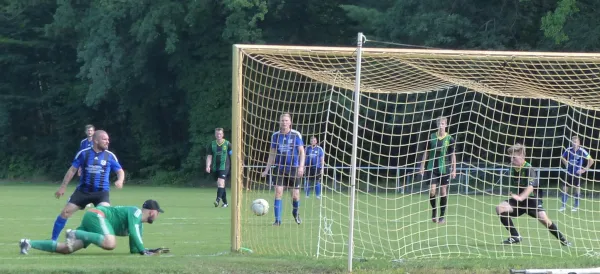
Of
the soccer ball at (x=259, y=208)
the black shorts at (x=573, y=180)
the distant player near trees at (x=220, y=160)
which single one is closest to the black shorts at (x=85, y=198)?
the soccer ball at (x=259, y=208)

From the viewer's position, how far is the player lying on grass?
426 inches

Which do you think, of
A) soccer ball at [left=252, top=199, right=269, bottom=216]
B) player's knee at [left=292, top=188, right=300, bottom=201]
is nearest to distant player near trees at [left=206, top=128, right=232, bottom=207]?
player's knee at [left=292, top=188, right=300, bottom=201]

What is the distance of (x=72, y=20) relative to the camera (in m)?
42.4

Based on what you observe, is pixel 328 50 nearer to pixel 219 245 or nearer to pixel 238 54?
pixel 238 54

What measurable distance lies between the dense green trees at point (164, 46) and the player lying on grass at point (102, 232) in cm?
2501

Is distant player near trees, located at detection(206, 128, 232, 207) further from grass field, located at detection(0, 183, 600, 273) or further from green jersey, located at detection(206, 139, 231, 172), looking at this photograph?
grass field, located at detection(0, 183, 600, 273)

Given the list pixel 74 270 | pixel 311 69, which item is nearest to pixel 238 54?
pixel 311 69

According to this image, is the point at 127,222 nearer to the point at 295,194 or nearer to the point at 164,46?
the point at 295,194

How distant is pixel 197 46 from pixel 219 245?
2951 centimetres

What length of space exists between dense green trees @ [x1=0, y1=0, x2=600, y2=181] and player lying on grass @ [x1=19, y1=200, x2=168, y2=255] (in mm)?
25008

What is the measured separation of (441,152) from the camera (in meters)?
15.8

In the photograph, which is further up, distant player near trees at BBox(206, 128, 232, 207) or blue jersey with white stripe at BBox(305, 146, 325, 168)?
blue jersey with white stripe at BBox(305, 146, 325, 168)

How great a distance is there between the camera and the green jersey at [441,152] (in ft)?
51.7

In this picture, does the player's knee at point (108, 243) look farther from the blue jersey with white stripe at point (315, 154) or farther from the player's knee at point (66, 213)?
the blue jersey with white stripe at point (315, 154)
